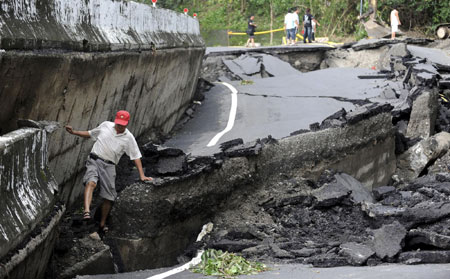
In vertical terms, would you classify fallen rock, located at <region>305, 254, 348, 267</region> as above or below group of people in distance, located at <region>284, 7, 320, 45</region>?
below

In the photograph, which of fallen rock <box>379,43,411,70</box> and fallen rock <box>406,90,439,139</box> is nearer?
fallen rock <box>406,90,439,139</box>

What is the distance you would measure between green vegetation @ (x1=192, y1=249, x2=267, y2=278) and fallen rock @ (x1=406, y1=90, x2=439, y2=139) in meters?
10.9

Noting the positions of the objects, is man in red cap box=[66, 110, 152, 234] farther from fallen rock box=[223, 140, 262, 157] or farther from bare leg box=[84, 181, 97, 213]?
fallen rock box=[223, 140, 262, 157]

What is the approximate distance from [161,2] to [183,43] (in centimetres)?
3023

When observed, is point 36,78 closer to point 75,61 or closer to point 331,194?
point 75,61

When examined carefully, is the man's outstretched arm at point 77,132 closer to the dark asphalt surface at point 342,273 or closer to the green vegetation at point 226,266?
the dark asphalt surface at point 342,273

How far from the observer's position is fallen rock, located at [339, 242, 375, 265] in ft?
25.9

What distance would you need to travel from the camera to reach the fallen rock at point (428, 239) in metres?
7.98

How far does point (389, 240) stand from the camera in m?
8.31

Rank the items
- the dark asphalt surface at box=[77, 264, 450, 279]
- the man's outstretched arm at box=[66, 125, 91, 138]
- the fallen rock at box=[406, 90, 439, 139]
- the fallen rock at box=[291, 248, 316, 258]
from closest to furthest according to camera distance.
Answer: the dark asphalt surface at box=[77, 264, 450, 279] → the man's outstretched arm at box=[66, 125, 91, 138] → the fallen rock at box=[291, 248, 316, 258] → the fallen rock at box=[406, 90, 439, 139]

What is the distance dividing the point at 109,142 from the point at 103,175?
1.42 ft

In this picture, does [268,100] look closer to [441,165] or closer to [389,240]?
[441,165]

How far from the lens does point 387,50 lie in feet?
89.8

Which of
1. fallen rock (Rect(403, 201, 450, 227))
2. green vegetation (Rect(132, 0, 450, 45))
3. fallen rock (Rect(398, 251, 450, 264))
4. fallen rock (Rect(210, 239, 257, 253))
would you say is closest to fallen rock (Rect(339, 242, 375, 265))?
fallen rock (Rect(398, 251, 450, 264))
